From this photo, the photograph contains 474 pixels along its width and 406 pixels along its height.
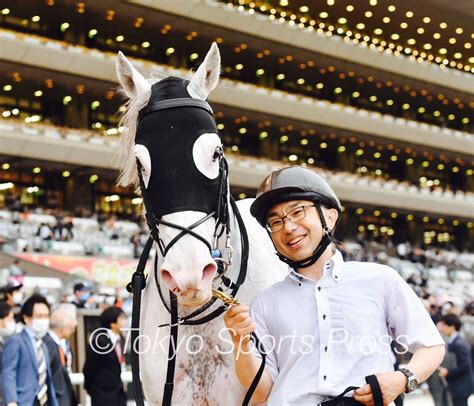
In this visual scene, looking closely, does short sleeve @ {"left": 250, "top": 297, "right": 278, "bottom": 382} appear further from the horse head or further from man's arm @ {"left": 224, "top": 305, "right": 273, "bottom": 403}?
the horse head

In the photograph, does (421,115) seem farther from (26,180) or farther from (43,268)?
(43,268)

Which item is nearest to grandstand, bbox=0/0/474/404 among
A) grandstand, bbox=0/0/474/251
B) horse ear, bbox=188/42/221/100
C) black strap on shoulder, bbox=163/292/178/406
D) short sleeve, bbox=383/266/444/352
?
grandstand, bbox=0/0/474/251

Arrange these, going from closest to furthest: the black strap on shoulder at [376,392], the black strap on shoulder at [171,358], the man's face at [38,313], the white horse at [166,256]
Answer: the black strap on shoulder at [376,392] → the white horse at [166,256] → the black strap on shoulder at [171,358] → the man's face at [38,313]

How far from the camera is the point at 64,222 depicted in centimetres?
2977

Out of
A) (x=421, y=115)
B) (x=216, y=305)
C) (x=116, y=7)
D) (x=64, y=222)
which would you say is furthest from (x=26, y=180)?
(x=216, y=305)

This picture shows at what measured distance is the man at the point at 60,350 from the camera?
8703 mm

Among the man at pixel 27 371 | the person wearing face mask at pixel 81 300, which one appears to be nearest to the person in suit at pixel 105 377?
the man at pixel 27 371

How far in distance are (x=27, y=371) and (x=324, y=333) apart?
17.1 feet

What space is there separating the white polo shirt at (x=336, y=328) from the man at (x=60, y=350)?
5347 millimetres

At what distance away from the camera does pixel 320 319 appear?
364cm

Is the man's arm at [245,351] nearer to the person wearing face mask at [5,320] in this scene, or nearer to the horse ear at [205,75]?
the horse ear at [205,75]

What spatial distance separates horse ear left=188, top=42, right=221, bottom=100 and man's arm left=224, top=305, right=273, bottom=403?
1215 millimetres

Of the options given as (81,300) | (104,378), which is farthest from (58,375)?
(81,300)

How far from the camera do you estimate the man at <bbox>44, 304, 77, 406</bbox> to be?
870 centimetres
